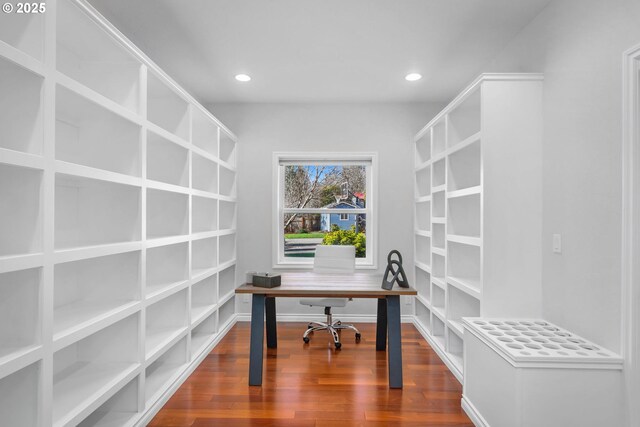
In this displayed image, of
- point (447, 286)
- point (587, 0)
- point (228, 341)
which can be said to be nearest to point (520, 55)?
point (587, 0)

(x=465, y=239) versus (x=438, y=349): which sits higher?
(x=465, y=239)

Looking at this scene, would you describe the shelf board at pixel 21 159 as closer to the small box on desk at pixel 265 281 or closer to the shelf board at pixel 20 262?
the shelf board at pixel 20 262

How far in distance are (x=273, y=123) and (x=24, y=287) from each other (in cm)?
370

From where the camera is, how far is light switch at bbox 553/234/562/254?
243 centimetres

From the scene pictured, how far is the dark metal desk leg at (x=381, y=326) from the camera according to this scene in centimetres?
367

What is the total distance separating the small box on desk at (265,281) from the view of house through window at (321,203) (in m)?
1.95

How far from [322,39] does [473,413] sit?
2.91 meters

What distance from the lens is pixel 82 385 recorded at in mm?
2055

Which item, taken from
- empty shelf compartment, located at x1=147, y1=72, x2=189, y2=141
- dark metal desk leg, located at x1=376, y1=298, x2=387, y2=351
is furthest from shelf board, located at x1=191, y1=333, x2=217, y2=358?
empty shelf compartment, located at x1=147, y1=72, x2=189, y2=141

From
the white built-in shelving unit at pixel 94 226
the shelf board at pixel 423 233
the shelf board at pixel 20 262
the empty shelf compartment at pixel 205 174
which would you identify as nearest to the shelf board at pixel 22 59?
the white built-in shelving unit at pixel 94 226

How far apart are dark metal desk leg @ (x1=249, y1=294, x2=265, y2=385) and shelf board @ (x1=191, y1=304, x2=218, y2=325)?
62 centimetres

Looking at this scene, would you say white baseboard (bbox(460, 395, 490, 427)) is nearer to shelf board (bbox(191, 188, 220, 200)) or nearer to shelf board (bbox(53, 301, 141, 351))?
shelf board (bbox(53, 301, 141, 351))

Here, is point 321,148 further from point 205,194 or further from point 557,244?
point 557,244

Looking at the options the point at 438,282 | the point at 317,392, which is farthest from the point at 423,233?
the point at 317,392
